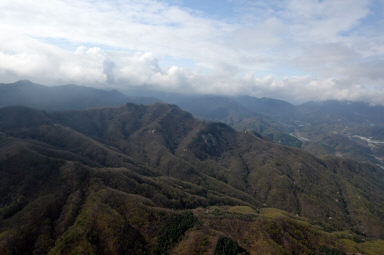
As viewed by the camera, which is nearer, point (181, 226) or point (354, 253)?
point (181, 226)

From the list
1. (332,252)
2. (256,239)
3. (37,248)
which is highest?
(256,239)

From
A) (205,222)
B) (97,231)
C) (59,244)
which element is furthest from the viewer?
(205,222)

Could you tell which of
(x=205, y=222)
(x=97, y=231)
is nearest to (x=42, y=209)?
(x=97, y=231)

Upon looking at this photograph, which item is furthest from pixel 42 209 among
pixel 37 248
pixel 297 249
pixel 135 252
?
pixel 297 249

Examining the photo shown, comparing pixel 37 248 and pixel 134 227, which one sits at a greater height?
pixel 134 227

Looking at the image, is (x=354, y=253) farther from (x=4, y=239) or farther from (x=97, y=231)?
(x=4, y=239)

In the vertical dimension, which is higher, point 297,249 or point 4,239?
point 297,249

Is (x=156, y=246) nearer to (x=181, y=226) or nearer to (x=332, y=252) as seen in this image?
(x=181, y=226)

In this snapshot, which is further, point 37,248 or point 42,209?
point 42,209

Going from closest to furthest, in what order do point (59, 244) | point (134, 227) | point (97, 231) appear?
point (59, 244), point (97, 231), point (134, 227)
